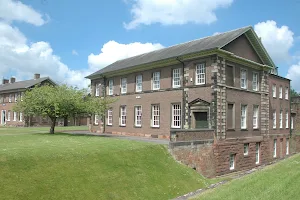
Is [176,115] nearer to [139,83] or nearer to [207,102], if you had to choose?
[207,102]

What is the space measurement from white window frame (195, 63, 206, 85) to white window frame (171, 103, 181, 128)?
2906mm

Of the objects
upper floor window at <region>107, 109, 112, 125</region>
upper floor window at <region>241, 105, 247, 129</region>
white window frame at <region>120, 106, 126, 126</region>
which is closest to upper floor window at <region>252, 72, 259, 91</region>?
upper floor window at <region>241, 105, 247, 129</region>

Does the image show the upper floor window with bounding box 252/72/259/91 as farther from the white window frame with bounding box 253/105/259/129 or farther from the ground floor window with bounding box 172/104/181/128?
the ground floor window with bounding box 172/104/181/128

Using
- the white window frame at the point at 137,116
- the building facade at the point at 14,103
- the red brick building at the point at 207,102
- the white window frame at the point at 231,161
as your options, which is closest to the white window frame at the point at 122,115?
the red brick building at the point at 207,102

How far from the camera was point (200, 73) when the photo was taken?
2333cm

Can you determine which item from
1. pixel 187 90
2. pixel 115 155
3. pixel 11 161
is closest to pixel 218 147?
pixel 187 90

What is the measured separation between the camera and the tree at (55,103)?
938 inches

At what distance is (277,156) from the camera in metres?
31.7

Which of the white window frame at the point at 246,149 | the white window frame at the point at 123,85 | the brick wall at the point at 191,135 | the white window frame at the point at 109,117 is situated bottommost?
the white window frame at the point at 246,149

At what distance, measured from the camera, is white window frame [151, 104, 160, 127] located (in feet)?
89.2

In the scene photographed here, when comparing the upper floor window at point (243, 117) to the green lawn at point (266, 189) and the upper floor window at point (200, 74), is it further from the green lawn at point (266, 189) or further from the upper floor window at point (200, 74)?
the green lawn at point (266, 189)

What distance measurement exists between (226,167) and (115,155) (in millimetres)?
10311

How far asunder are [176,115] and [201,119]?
2794mm

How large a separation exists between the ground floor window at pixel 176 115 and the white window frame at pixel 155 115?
6.56ft
